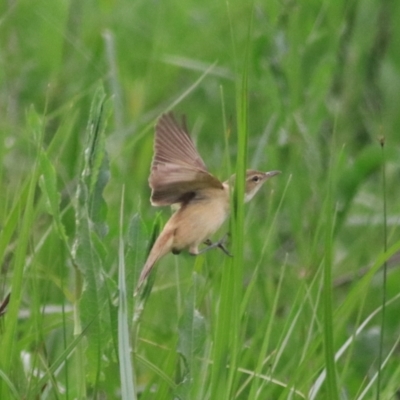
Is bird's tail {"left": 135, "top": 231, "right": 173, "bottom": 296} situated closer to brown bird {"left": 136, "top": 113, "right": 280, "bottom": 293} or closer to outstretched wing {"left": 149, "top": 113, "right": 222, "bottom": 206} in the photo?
brown bird {"left": 136, "top": 113, "right": 280, "bottom": 293}

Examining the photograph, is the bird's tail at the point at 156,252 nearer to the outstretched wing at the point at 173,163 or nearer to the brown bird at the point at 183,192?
the brown bird at the point at 183,192

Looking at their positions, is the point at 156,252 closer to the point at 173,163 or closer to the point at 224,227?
the point at 173,163

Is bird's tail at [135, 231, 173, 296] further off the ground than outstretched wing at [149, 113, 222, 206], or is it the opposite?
outstretched wing at [149, 113, 222, 206]

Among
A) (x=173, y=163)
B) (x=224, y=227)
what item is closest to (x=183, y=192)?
(x=173, y=163)

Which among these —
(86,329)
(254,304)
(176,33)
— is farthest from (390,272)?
(176,33)

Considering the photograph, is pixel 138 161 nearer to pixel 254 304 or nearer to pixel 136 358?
pixel 254 304

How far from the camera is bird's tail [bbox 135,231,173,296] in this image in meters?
1.86

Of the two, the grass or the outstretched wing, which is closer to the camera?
the grass

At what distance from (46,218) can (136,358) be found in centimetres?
133

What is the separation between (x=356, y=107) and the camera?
4.51m

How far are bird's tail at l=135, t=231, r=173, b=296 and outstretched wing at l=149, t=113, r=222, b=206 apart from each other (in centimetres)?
10

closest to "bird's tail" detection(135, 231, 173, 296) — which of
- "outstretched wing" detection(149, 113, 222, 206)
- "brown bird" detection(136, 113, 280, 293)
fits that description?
"brown bird" detection(136, 113, 280, 293)

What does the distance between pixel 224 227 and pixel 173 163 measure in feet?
2.01

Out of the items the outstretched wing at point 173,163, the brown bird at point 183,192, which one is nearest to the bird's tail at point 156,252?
the brown bird at point 183,192
